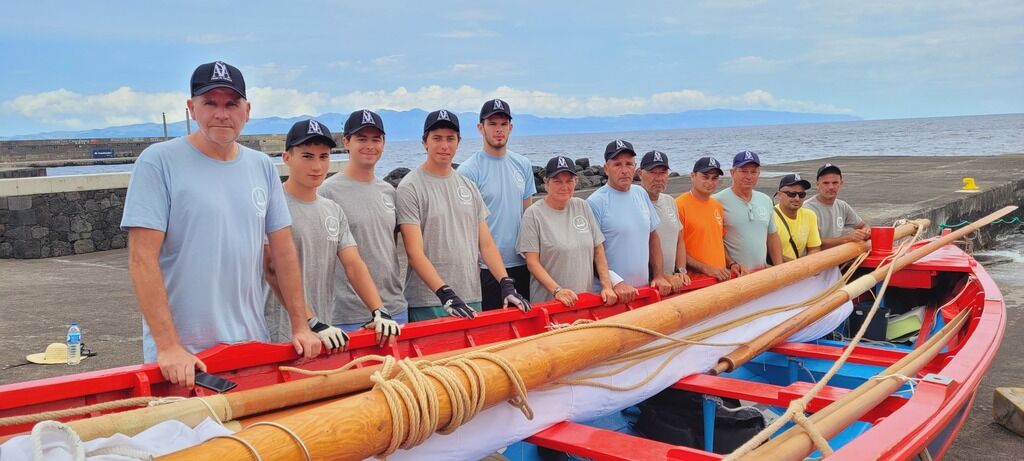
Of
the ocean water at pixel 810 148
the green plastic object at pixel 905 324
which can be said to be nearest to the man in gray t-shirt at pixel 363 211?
the green plastic object at pixel 905 324

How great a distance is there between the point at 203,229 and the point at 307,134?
0.86m

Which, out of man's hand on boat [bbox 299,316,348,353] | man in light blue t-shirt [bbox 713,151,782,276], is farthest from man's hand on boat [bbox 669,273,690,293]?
man's hand on boat [bbox 299,316,348,353]

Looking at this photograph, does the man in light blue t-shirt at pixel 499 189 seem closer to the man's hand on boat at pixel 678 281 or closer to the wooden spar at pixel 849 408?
the man's hand on boat at pixel 678 281

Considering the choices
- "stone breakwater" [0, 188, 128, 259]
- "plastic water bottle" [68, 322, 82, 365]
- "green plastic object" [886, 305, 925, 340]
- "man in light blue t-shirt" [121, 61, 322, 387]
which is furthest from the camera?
"stone breakwater" [0, 188, 128, 259]

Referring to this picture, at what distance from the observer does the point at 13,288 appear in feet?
29.6

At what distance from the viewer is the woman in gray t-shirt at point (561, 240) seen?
4.82 metres

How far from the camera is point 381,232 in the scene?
4.23 m

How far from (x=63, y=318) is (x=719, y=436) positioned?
6.48 metres

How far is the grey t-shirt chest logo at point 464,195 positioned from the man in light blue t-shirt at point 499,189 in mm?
418

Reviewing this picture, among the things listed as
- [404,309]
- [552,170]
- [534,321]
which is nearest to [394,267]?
[404,309]

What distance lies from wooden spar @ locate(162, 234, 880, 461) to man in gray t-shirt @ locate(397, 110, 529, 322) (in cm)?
→ 91

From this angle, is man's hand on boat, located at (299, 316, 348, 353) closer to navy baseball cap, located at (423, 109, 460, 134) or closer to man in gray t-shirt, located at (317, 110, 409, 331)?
man in gray t-shirt, located at (317, 110, 409, 331)

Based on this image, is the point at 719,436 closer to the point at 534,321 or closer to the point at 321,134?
the point at 534,321

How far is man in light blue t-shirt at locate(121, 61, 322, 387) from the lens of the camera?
2910 millimetres
